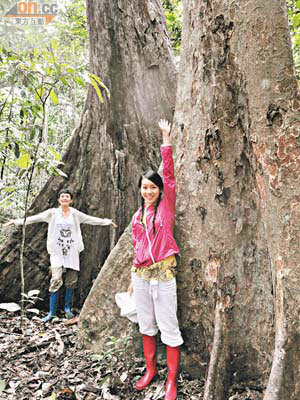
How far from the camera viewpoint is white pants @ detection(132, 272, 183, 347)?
11.8 feet

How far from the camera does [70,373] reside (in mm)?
4020

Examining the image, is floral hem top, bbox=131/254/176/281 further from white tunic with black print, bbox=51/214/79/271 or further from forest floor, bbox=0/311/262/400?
white tunic with black print, bbox=51/214/79/271

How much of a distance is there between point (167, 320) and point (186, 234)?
32.1 inches

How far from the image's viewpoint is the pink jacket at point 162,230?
3.57m

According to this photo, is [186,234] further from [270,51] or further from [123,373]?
[270,51]

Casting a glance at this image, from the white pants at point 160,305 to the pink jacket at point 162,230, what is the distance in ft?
0.70

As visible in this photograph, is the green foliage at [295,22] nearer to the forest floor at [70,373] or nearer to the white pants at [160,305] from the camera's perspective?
the white pants at [160,305]

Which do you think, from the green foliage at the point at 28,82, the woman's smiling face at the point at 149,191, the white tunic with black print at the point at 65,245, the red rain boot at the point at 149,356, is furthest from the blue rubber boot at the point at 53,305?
the woman's smiling face at the point at 149,191

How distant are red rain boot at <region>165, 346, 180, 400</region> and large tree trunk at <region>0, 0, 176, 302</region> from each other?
9.13ft

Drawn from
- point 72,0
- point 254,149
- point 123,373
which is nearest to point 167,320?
point 123,373

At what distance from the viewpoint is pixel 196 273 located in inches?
149

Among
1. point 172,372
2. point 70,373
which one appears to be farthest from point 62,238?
point 172,372

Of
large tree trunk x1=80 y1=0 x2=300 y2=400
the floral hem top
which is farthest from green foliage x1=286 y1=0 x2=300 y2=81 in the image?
the floral hem top

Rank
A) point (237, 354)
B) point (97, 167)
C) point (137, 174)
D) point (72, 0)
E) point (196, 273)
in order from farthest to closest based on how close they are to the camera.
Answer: point (72, 0) → point (97, 167) → point (137, 174) → point (196, 273) → point (237, 354)
